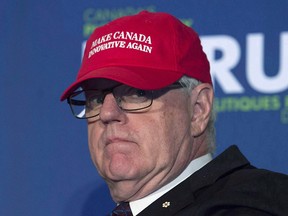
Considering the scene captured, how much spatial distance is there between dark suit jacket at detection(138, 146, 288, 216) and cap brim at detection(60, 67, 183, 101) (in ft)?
0.51

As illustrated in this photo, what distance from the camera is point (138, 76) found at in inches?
51.2

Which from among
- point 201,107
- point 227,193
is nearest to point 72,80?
point 201,107

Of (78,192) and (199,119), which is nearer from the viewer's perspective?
(199,119)

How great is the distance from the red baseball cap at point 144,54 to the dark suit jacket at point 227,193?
0.16 m

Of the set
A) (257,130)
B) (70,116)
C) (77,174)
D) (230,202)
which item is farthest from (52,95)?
(230,202)

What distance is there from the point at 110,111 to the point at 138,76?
75 mm

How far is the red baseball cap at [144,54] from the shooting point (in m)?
1.31

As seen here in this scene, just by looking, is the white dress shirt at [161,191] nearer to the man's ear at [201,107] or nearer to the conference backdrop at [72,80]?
the man's ear at [201,107]

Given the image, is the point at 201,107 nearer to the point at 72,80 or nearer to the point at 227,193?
the point at 227,193

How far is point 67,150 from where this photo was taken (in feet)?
6.23

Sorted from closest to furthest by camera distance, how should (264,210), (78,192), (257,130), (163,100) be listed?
1. (264,210)
2. (163,100)
3. (257,130)
4. (78,192)

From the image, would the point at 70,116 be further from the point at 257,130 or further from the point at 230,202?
the point at 230,202

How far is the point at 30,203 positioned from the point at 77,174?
0.45 ft

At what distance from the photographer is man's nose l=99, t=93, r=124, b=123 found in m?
1.31
